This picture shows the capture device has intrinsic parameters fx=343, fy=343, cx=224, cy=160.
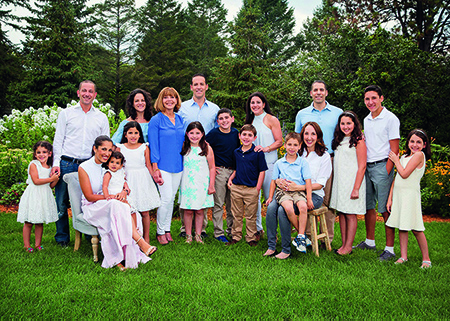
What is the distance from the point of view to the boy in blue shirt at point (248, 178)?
483 cm

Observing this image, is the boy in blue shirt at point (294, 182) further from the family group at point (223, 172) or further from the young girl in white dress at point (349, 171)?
the young girl in white dress at point (349, 171)

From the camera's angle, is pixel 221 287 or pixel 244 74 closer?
pixel 221 287

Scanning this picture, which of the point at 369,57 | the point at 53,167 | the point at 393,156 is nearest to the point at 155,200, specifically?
the point at 53,167

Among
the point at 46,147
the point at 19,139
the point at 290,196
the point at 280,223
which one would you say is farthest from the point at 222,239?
the point at 19,139

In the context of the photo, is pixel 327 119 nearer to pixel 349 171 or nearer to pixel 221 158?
pixel 349 171

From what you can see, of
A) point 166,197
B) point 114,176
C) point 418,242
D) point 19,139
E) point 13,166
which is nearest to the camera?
A: point 418,242

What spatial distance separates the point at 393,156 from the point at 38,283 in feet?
13.8

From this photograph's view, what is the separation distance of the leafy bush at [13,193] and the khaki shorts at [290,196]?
5824 mm

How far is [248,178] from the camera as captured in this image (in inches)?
191

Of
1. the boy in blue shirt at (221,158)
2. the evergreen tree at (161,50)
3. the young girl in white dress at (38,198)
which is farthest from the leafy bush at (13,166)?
the evergreen tree at (161,50)

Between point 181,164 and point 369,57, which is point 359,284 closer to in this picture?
point 181,164

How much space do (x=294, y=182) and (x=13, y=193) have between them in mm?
6306

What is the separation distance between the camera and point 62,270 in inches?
149

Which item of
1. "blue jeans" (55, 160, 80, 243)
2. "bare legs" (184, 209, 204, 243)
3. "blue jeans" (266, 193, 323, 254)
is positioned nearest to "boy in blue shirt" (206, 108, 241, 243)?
"bare legs" (184, 209, 204, 243)
